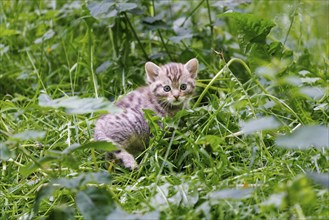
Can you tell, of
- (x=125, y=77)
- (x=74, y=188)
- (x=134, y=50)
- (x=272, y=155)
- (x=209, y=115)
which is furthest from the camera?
(x=134, y=50)

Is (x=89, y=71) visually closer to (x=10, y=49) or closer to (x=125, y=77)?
(x=125, y=77)

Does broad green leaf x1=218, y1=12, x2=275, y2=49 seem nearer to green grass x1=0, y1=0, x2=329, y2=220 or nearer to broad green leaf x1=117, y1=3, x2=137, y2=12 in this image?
green grass x1=0, y1=0, x2=329, y2=220

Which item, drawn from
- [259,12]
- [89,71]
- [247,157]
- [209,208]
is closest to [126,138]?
[247,157]

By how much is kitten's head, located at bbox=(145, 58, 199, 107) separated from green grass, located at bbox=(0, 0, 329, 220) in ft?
0.38

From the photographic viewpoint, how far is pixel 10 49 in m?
5.20

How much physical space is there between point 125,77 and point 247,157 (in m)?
1.46

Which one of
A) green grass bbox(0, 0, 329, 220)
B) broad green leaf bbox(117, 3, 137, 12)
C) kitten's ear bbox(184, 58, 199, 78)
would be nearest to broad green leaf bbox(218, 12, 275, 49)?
green grass bbox(0, 0, 329, 220)

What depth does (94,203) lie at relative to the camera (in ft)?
8.02

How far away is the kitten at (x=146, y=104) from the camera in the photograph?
12.4ft

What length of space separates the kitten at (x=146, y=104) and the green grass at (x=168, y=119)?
0.11 meters

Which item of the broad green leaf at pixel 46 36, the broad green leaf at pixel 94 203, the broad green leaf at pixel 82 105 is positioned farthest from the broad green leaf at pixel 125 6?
the broad green leaf at pixel 94 203

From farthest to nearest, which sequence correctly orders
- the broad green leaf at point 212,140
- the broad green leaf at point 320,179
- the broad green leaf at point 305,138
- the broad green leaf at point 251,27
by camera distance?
the broad green leaf at point 251,27 → the broad green leaf at point 212,140 → the broad green leaf at point 320,179 → the broad green leaf at point 305,138

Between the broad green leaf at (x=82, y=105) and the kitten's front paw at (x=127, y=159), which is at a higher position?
the broad green leaf at (x=82, y=105)

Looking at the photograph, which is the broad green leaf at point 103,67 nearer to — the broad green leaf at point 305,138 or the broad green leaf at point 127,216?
the broad green leaf at point 127,216
